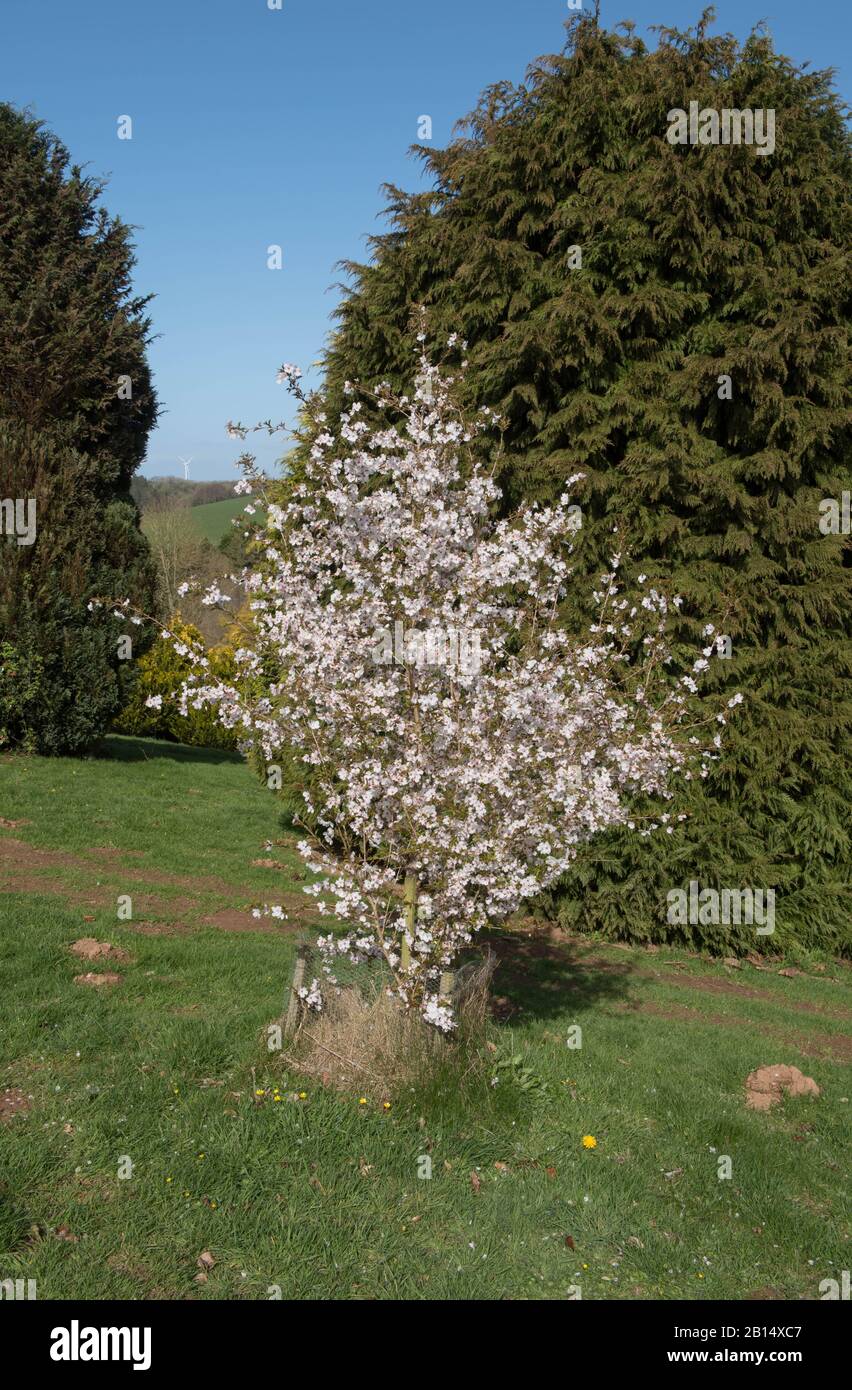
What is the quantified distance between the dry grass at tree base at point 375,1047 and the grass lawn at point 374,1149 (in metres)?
0.11

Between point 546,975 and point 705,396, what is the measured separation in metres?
6.21

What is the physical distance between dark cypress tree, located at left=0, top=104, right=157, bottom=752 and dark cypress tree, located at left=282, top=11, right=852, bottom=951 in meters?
7.26

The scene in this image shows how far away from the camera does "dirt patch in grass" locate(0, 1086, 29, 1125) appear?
15.5ft

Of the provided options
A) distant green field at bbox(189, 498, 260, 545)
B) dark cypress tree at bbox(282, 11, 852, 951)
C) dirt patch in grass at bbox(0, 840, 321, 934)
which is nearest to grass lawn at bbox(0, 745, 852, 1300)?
dirt patch in grass at bbox(0, 840, 321, 934)

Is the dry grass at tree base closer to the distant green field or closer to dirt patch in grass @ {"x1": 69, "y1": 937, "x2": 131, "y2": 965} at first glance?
dirt patch in grass @ {"x1": 69, "y1": 937, "x2": 131, "y2": 965}

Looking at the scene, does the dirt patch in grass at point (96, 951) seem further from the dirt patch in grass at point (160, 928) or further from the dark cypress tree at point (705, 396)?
the dark cypress tree at point (705, 396)

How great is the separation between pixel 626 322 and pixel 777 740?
15.2ft

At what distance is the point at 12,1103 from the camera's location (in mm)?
4859

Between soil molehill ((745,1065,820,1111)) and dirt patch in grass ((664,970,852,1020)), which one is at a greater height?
soil molehill ((745,1065,820,1111))

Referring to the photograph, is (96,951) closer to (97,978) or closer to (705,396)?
(97,978)

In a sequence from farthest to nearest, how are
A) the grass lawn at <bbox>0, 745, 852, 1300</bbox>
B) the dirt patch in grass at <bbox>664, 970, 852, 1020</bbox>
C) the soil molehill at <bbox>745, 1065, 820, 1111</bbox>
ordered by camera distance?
the dirt patch in grass at <bbox>664, 970, 852, 1020</bbox> < the soil molehill at <bbox>745, 1065, 820, 1111</bbox> < the grass lawn at <bbox>0, 745, 852, 1300</bbox>
